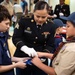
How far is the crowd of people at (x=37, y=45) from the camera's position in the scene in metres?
1.52

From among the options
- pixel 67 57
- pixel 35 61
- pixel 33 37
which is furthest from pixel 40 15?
pixel 67 57

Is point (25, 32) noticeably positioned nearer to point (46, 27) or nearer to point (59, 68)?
point (46, 27)

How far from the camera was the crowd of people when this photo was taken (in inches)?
59.9

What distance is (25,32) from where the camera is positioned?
2.07 m

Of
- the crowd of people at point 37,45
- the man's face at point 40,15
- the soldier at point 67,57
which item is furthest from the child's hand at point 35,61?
the man's face at point 40,15

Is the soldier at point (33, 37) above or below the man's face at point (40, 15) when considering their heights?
below

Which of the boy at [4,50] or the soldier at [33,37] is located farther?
the soldier at [33,37]

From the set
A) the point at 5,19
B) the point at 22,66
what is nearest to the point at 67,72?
the point at 22,66

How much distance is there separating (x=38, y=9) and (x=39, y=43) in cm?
37

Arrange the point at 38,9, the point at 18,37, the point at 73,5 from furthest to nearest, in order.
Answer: the point at 73,5 → the point at 18,37 → the point at 38,9

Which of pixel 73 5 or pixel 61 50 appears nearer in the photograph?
pixel 61 50


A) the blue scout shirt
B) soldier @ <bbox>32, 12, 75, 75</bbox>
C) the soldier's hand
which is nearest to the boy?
the blue scout shirt

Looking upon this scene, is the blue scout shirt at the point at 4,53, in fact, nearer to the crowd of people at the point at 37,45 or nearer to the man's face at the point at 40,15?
the crowd of people at the point at 37,45

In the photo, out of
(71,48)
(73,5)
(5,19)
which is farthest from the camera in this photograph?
(73,5)
